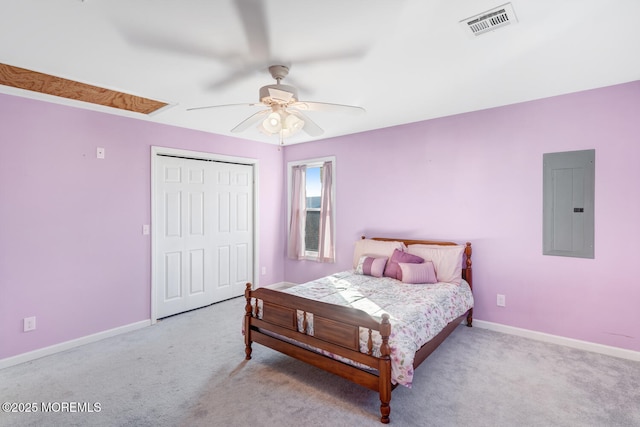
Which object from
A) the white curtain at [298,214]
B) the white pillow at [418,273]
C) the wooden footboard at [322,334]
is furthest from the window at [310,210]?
the wooden footboard at [322,334]

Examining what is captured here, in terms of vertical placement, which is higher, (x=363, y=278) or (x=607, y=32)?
(x=607, y=32)

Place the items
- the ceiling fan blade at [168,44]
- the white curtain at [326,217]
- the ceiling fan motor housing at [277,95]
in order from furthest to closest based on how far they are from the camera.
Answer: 1. the white curtain at [326,217]
2. the ceiling fan motor housing at [277,95]
3. the ceiling fan blade at [168,44]

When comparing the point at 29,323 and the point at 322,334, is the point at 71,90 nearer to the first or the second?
the point at 29,323

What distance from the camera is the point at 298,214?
5277 mm

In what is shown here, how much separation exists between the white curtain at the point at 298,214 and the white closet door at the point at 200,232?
2.35 feet

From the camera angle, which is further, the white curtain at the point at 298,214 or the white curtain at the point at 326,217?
the white curtain at the point at 298,214

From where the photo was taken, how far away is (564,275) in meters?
3.09

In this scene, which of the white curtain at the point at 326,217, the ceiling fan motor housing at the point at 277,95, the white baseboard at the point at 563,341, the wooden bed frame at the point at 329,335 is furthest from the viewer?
the white curtain at the point at 326,217

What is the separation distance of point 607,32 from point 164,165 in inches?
174

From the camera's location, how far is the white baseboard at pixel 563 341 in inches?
110

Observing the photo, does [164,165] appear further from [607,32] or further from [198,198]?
[607,32]

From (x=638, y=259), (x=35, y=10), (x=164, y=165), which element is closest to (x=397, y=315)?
(x=638, y=259)

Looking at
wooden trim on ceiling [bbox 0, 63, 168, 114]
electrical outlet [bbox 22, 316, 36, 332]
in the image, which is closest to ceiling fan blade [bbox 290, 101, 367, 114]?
wooden trim on ceiling [bbox 0, 63, 168, 114]
